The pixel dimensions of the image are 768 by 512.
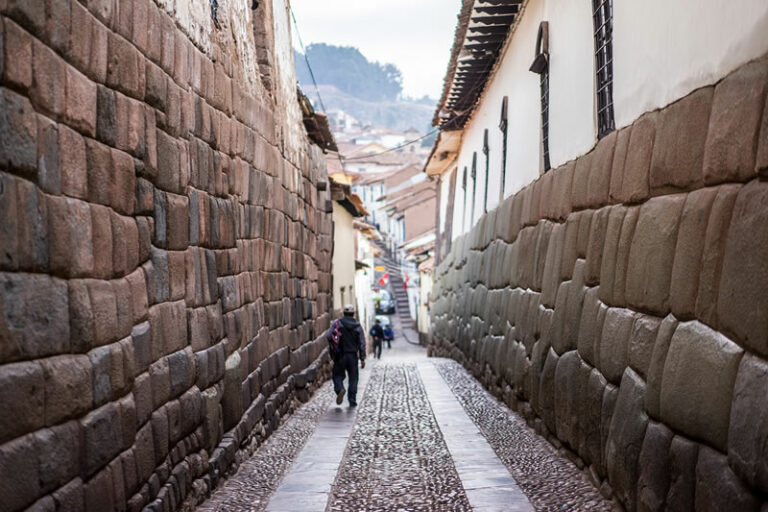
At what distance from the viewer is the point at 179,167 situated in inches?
237

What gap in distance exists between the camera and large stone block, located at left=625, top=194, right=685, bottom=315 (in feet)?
16.1

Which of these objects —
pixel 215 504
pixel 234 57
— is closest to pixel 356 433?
pixel 215 504

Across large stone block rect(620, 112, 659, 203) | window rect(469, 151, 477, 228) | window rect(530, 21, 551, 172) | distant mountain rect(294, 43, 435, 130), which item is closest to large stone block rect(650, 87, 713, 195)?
large stone block rect(620, 112, 659, 203)

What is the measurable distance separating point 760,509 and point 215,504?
3990mm

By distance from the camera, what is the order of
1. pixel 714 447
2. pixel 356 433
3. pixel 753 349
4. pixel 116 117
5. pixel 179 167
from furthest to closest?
pixel 356 433 < pixel 179 167 < pixel 116 117 < pixel 714 447 < pixel 753 349

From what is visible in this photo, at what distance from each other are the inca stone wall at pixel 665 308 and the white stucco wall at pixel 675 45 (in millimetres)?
142

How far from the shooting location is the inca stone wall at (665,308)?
12.3 ft

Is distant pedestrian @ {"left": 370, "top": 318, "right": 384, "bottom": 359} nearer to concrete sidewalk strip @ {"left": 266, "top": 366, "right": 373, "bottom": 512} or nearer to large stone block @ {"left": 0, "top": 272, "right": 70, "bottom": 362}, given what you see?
concrete sidewalk strip @ {"left": 266, "top": 366, "right": 373, "bottom": 512}

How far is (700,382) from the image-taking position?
4.21 meters

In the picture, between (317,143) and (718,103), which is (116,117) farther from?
(317,143)

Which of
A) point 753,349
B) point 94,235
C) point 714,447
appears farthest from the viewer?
point 94,235

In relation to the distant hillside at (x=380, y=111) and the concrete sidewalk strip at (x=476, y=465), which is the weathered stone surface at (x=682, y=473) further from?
the distant hillside at (x=380, y=111)

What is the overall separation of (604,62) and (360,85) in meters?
189

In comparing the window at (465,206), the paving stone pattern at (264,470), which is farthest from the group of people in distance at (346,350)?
the window at (465,206)
